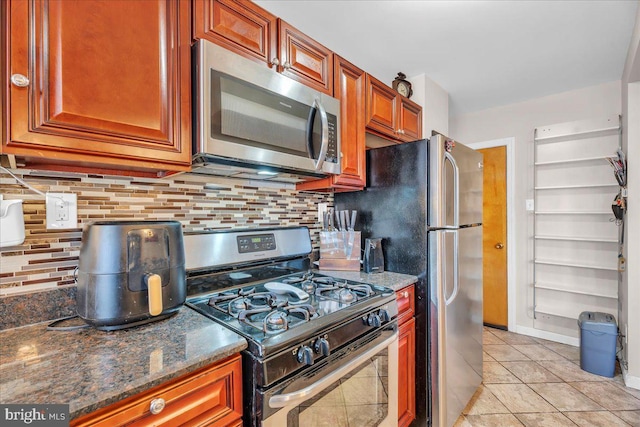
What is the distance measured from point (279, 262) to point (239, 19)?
1.18 metres

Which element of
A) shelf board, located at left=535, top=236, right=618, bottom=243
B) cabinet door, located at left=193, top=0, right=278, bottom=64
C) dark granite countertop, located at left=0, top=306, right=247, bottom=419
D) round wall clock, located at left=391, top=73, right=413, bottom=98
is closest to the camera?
dark granite countertop, located at left=0, top=306, right=247, bottom=419

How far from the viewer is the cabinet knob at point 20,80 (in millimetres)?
748

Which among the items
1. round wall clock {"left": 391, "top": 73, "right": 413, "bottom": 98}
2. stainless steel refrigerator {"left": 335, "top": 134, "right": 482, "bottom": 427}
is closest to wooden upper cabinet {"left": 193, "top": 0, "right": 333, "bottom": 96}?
stainless steel refrigerator {"left": 335, "top": 134, "right": 482, "bottom": 427}

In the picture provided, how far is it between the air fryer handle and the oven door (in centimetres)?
42

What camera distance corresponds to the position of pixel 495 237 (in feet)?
10.9

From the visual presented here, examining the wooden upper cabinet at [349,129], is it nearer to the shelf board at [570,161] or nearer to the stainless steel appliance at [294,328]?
the stainless steel appliance at [294,328]

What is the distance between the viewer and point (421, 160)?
5.53 feet

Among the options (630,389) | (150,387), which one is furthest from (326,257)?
(630,389)

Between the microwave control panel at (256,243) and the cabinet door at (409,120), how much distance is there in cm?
124

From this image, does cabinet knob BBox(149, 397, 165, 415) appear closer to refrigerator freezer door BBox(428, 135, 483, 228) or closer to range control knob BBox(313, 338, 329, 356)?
range control knob BBox(313, 338, 329, 356)

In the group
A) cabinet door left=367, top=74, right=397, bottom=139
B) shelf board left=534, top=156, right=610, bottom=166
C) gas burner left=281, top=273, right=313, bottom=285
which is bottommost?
gas burner left=281, top=273, right=313, bottom=285

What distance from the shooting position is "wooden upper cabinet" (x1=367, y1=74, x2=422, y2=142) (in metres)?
1.91

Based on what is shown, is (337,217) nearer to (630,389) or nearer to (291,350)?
(291,350)

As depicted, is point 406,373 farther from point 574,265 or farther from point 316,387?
Answer: point 574,265
